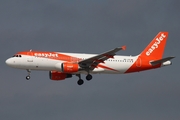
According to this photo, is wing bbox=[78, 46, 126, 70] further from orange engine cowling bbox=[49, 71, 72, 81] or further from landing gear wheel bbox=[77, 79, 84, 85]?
orange engine cowling bbox=[49, 71, 72, 81]

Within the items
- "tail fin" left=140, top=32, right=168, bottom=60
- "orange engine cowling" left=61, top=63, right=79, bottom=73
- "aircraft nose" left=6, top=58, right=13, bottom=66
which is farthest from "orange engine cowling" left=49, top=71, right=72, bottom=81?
"tail fin" left=140, top=32, right=168, bottom=60

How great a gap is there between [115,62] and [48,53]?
9304mm

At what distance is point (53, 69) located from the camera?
73188 mm

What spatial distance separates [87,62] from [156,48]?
12.1m

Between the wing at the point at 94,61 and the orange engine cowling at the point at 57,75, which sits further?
the orange engine cowling at the point at 57,75

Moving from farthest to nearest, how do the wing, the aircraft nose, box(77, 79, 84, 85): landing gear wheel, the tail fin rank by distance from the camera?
the tail fin, box(77, 79, 84, 85): landing gear wheel, the aircraft nose, the wing

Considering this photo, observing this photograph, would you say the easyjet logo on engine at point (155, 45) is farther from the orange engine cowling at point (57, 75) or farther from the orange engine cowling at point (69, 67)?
the orange engine cowling at point (69, 67)

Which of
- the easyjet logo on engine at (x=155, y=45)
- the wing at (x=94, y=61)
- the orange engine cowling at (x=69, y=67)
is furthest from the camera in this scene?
the easyjet logo on engine at (x=155, y=45)

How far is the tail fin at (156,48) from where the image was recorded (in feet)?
261

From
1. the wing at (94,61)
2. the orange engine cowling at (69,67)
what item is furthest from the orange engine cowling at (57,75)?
the orange engine cowling at (69,67)

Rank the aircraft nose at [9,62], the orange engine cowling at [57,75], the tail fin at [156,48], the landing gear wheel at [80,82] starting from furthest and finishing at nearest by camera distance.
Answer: the tail fin at [156,48]
the orange engine cowling at [57,75]
the landing gear wheel at [80,82]
the aircraft nose at [9,62]

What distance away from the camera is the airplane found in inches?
2852

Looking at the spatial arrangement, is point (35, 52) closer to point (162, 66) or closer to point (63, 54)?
point (63, 54)

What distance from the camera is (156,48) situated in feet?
265
